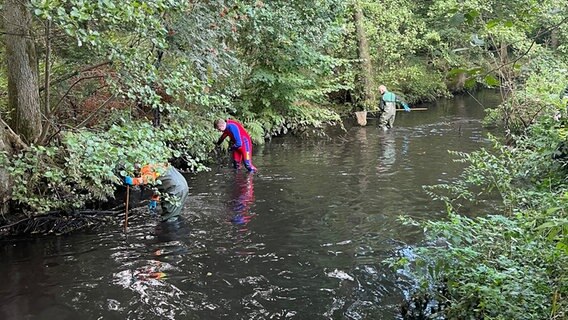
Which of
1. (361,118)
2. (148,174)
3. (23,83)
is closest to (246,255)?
(148,174)

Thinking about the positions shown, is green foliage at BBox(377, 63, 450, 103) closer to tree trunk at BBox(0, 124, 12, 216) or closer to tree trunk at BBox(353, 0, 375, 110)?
tree trunk at BBox(353, 0, 375, 110)

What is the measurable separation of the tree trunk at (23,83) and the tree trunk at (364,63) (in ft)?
50.7

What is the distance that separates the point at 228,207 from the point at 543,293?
6.20m

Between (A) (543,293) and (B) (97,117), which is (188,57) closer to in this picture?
(B) (97,117)

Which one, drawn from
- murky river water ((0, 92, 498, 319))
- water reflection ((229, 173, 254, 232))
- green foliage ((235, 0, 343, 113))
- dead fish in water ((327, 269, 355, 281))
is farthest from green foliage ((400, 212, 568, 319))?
green foliage ((235, 0, 343, 113))

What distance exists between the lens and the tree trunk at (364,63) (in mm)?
21344

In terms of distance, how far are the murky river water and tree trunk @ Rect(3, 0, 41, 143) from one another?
5.63 feet

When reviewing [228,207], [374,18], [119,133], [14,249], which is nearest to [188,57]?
[228,207]

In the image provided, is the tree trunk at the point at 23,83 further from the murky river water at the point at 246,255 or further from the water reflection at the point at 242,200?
the water reflection at the point at 242,200

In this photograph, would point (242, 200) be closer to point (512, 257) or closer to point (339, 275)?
point (339, 275)

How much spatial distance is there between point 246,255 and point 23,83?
163 inches

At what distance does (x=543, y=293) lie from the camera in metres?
3.65

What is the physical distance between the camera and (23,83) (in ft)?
24.6

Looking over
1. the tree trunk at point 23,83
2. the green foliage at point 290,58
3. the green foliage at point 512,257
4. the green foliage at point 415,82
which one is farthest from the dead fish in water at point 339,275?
the green foliage at point 415,82
